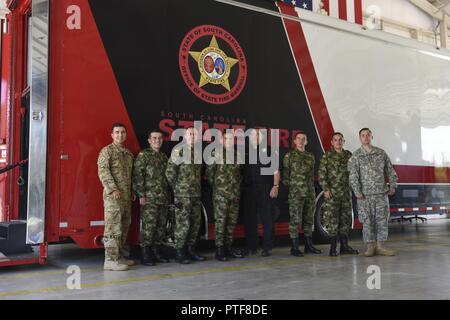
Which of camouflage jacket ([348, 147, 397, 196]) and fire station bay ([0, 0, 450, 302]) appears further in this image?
camouflage jacket ([348, 147, 397, 196])

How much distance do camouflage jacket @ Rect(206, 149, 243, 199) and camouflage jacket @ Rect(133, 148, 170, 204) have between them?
0.64 metres

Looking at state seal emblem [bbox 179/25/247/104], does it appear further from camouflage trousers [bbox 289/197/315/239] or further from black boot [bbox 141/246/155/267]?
black boot [bbox 141/246/155/267]

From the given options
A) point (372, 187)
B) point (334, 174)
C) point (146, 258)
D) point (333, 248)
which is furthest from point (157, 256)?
point (372, 187)

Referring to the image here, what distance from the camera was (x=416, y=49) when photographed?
779 centimetres

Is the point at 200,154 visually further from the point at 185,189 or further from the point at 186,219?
the point at 186,219

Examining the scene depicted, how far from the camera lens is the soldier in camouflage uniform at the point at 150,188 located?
5191 millimetres

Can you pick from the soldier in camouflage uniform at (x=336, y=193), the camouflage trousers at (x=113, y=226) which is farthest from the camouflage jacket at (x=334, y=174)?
the camouflage trousers at (x=113, y=226)

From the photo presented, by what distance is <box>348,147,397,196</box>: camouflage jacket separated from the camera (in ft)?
19.5

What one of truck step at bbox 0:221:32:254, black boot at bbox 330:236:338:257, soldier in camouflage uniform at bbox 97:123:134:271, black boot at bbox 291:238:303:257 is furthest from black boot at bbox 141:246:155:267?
black boot at bbox 330:236:338:257

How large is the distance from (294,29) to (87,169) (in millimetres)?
3452

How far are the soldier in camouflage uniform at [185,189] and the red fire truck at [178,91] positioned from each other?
0.24 m

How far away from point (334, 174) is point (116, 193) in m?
2.89
